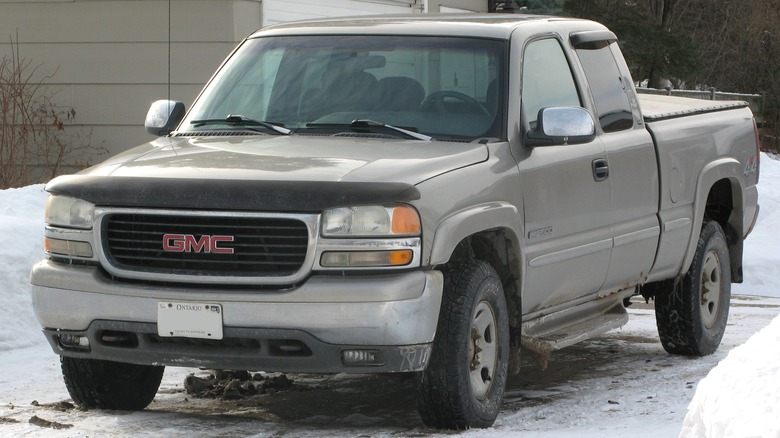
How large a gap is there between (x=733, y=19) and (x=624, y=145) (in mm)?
33500

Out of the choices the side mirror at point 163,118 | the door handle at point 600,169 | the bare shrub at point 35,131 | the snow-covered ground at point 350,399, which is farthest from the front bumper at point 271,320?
the bare shrub at point 35,131

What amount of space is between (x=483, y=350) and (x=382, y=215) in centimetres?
92

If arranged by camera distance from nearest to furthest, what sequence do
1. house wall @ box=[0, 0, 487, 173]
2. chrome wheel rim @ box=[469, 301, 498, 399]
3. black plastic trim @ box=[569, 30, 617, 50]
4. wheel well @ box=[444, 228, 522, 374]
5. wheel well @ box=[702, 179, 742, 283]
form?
chrome wheel rim @ box=[469, 301, 498, 399], wheel well @ box=[444, 228, 522, 374], black plastic trim @ box=[569, 30, 617, 50], wheel well @ box=[702, 179, 742, 283], house wall @ box=[0, 0, 487, 173]

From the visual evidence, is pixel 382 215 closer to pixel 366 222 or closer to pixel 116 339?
pixel 366 222

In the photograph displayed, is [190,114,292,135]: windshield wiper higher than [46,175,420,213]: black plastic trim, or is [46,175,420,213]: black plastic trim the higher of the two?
[190,114,292,135]: windshield wiper

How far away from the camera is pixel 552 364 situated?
8195 mm

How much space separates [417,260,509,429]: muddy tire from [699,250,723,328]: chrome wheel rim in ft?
9.13

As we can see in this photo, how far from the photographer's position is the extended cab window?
6824mm

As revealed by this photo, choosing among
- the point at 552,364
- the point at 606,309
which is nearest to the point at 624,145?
the point at 606,309

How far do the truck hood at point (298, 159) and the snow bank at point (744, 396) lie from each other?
228cm

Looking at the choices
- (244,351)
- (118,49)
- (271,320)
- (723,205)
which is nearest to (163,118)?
(244,351)

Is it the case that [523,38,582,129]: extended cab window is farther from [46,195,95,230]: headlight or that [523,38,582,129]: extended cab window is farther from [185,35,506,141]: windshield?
[46,195,95,230]: headlight

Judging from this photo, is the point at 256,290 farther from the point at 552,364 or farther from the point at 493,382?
the point at 552,364

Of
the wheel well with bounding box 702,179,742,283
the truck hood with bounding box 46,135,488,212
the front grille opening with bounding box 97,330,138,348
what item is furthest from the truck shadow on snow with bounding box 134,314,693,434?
the truck hood with bounding box 46,135,488,212
